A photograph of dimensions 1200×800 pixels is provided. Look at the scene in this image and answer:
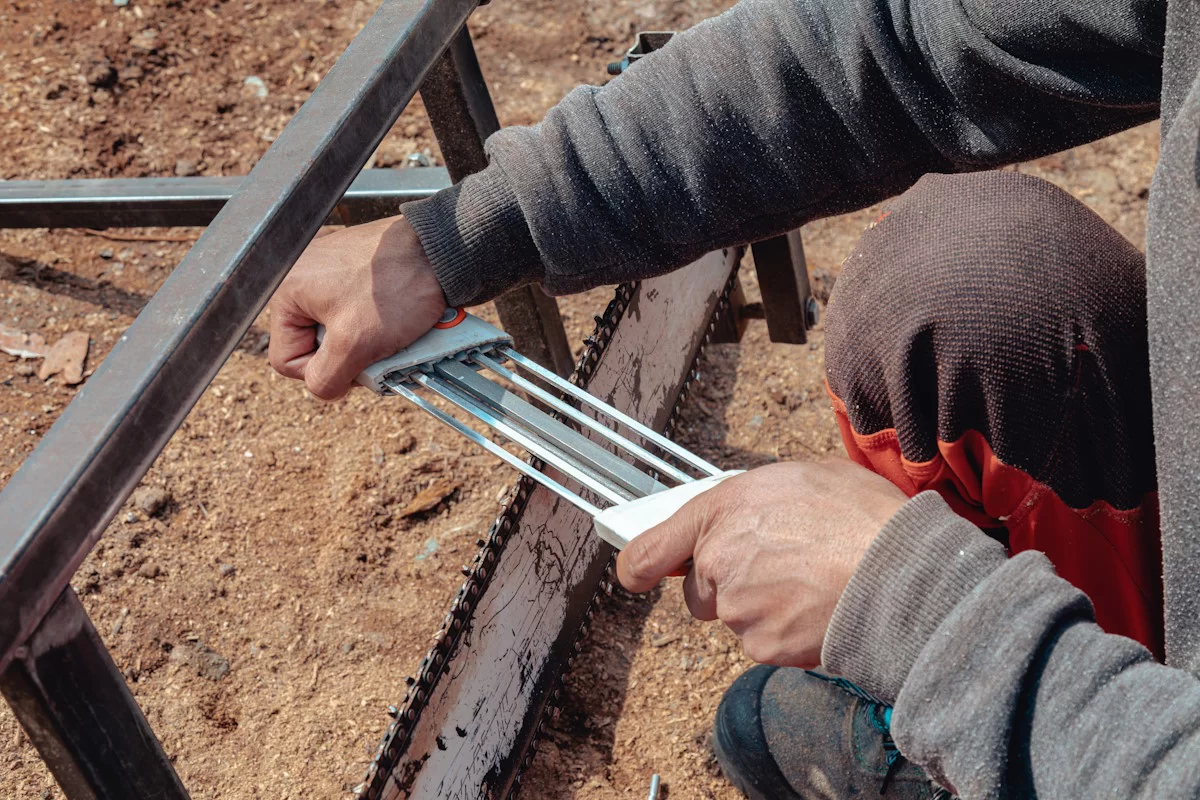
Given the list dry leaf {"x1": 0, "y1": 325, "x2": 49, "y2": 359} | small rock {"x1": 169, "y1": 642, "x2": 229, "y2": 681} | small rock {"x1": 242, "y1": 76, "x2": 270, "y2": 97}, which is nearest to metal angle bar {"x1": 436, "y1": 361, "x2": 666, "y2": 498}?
small rock {"x1": 169, "y1": 642, "x2": 229, "y2": 681}

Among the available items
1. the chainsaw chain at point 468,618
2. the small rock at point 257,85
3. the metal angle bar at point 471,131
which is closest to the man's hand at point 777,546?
the chainsaw chain at point 468,618

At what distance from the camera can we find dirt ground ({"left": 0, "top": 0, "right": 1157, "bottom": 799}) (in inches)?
77.4

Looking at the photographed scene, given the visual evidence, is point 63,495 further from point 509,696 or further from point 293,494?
point 293,494

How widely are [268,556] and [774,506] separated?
134 cm

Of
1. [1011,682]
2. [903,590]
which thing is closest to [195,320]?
[903,590]

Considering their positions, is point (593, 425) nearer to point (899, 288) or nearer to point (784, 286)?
point (899, 288)

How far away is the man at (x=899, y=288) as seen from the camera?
3.64 feet

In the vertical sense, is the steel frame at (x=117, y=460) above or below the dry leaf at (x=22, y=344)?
above

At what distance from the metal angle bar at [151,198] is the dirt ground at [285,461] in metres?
0.36

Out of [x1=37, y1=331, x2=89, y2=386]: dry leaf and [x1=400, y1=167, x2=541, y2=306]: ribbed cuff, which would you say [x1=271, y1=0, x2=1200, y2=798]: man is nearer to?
[x1=400, y1=167, x2=541, y2=306]: ribbed cuff

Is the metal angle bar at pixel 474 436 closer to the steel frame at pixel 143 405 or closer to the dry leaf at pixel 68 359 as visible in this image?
the steel frame at pixel 143 405

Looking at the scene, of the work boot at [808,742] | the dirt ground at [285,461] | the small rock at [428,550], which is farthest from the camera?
the small rock at [428,550]

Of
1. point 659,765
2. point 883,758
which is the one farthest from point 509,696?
point 883,758

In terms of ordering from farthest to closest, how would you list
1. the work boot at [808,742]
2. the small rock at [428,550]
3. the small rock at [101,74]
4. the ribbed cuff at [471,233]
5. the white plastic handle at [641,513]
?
the small rock at [101,74]
the small rock at [428,550]
the work boot at [808,742]
the ribbed cuff at [471,233]
the white plastic handle at [641,513]
